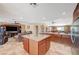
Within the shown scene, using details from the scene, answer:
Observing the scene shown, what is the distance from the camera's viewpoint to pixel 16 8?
6.75ft

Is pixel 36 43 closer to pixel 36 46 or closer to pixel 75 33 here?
pixel 36 46

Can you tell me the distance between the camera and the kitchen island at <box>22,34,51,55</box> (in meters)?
2.08

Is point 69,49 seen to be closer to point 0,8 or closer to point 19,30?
point 19,30

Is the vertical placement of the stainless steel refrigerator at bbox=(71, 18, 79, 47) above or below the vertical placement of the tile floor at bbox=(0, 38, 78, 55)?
above

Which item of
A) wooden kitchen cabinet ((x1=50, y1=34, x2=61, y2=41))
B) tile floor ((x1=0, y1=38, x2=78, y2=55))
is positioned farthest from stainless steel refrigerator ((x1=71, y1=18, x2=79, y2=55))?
wooden kitchen cabinet ((x1=50, y1=34, x2=61, y2=41))

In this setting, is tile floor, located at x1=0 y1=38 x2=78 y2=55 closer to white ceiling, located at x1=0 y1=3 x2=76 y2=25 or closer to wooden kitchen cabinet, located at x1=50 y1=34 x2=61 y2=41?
wooden kitchen cabinet, located at x1=50 y1=34 x2=61 y2=41

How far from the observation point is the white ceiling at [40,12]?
2018 millimetres

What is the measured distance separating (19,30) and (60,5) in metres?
1.04

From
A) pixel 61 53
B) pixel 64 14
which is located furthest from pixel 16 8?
pixel 61 53

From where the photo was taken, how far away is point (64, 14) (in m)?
2.07

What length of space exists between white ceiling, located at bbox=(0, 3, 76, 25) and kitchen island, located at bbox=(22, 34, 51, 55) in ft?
1.21

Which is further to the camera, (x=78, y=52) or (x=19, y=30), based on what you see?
(x=19, y=30)

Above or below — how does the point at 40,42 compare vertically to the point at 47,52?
above
